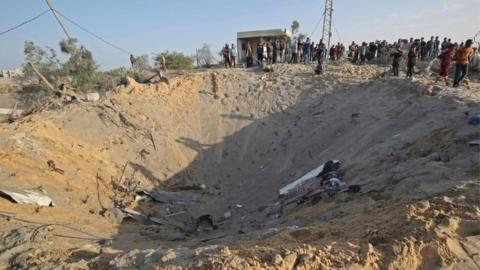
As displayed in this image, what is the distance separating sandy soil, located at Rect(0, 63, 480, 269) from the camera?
3.24 meters

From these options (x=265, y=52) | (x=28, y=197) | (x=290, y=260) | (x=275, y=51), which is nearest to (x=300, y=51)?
(x=275, y=51)

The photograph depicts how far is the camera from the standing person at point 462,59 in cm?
878

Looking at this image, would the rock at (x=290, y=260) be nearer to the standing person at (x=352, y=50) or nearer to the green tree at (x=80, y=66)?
the standing person at (x=352, y=50)

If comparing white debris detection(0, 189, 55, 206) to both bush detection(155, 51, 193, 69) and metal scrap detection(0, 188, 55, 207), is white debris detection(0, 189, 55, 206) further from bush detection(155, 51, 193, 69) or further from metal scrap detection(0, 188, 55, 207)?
bush detection(155, 51, 193, 69)

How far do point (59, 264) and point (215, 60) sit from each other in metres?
19.0

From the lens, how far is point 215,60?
2164 centimetres

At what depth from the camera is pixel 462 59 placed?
889 cm

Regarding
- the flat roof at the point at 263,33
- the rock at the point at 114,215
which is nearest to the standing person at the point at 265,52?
the flat roof at the point at 263,33

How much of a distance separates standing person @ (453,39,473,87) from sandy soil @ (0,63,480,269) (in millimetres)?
672

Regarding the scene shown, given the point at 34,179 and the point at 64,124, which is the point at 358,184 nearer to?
the point at 34,179

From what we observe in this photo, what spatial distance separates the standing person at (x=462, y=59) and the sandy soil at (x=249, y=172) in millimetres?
672

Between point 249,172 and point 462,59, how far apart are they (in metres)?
6.29

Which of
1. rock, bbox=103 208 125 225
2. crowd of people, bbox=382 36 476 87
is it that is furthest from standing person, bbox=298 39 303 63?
rock, bbox=103 208 125 225

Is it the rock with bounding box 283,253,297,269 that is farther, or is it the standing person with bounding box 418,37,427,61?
the standing person with bounding box 418,37,427,61
